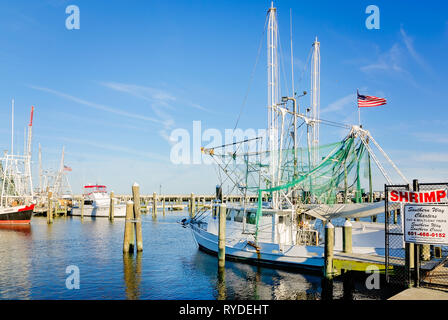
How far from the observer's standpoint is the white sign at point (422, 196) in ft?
38.7

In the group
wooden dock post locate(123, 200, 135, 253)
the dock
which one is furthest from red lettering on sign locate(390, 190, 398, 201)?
wooden dock post locate(123, 200, 135, 253)

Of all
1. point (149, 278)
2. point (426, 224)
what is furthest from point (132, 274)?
point (426, 224)

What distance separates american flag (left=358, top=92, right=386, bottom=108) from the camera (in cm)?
2512

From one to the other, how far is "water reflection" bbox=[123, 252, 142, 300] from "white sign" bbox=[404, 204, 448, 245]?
13.4 metres

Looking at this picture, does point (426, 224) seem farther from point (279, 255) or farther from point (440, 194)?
point (279, 255)

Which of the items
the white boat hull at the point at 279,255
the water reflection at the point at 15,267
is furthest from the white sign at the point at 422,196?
the water reflection at the point at 15,267

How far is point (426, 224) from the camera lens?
38.2 feet

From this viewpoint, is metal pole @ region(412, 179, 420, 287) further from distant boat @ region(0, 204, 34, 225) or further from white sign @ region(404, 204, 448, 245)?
distant boat @ region(0, 204, 34, 225)

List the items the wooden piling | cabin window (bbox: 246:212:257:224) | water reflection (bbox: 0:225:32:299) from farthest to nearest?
1. cabin window (bbox: 246:212:257:224)
2. water reflection (bbox: 0:225:32:299)
3. the wooden piling

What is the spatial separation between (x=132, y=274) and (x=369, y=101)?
816 inches

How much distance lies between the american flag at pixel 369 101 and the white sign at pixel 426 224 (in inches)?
592

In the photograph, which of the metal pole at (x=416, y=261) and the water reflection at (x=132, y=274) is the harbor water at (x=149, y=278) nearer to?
the water reflection at (x=132, y=274)
